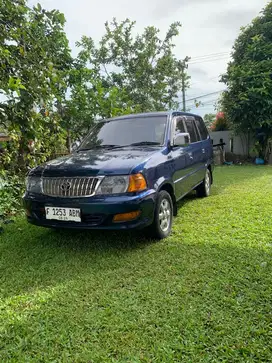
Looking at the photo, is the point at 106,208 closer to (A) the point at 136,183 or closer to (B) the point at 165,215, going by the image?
(A) the point at 136,183

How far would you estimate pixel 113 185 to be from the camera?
9.20ft

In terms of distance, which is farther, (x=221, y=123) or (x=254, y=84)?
(x=221, y=123)

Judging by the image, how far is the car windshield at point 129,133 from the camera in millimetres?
3707

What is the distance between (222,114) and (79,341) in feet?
45.3

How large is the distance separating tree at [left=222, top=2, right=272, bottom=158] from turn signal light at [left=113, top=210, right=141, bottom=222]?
30.4ft

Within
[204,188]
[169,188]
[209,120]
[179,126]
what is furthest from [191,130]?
[209,120]

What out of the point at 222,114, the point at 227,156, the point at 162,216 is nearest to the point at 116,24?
the point at 222,114

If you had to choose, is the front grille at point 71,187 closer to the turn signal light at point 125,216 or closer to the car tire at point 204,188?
the turn signal light at point 125,216

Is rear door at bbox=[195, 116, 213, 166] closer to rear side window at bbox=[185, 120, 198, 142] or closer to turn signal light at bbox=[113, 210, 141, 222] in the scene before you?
rear side window at bbox=[185, 120, 198, 142]

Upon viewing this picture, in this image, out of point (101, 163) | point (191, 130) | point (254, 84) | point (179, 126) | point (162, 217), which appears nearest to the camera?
point (101, 163)

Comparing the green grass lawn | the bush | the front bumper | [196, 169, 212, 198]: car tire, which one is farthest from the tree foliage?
the front bumper

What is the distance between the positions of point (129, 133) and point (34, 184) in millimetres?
1476

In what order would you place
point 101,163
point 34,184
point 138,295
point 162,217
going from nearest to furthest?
point 138,295
point 101,163
point 34,184
point 162,217

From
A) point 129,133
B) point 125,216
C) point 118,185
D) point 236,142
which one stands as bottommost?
point 125,216
